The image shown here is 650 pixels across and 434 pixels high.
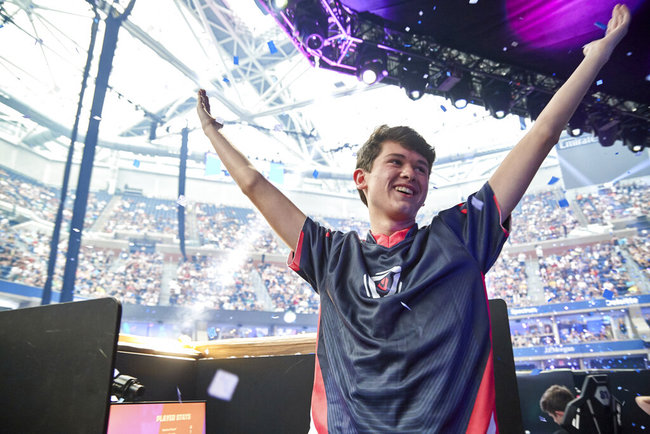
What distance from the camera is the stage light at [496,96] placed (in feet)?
19.5

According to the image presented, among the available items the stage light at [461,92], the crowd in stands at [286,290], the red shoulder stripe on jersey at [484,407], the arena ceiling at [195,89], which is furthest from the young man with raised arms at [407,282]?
the crowd in stands at [286,290]

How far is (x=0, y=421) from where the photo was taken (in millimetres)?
883

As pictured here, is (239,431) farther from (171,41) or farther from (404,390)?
(171,41)

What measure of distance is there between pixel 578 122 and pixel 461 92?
2.11 meters

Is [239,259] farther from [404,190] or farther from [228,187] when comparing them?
[404,190]

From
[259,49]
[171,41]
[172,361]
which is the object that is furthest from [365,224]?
[172,361]

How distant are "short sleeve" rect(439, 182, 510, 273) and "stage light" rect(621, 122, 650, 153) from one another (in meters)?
7.36

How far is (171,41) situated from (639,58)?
12.2 m

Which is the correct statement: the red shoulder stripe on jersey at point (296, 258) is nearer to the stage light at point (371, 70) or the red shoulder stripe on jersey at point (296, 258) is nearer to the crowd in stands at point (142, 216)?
the stage light at point (371, 70)

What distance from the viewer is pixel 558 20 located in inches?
182

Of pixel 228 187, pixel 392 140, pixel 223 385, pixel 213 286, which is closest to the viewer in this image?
pixel 392 140

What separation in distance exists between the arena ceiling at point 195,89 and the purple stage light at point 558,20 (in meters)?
5.37

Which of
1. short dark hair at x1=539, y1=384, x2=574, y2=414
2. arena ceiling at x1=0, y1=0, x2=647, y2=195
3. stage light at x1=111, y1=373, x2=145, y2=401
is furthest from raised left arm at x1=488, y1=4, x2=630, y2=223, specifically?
arena ceiling at x1=0, y1=0, x2=647, y2=195

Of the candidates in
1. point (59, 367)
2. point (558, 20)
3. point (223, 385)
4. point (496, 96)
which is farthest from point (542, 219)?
point (59, 367)
